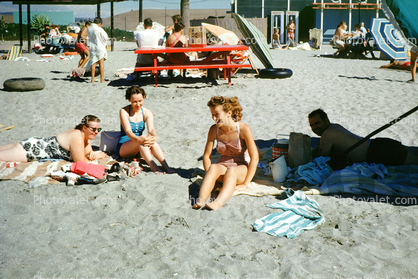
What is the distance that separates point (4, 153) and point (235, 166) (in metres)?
2.71

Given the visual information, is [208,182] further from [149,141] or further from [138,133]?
[138,133]

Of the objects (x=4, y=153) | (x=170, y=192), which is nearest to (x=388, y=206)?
(x=170, y=192)

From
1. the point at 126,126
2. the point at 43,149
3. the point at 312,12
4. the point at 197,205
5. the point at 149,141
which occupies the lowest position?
the point at 197,205

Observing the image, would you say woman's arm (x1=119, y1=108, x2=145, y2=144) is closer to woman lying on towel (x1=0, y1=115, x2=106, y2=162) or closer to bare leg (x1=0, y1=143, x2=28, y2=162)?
woman lying on towel (x1=0, y1=115, x2=106, y2=162)

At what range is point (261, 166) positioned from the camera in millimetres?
4598

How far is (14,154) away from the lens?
173 inches

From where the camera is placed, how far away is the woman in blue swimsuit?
4.40 metres

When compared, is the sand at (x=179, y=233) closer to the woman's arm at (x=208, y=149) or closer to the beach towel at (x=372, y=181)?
the beach towel at (x=372, y=181)

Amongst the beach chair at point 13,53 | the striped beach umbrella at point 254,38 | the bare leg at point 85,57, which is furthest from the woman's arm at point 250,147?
the beach chair at point 13,53

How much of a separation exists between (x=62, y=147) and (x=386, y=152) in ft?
12.2

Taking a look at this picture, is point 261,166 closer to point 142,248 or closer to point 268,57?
point 142,248

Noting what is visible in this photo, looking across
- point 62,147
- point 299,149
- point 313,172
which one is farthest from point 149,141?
point 313,172

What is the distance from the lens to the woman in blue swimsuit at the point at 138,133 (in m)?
4.40

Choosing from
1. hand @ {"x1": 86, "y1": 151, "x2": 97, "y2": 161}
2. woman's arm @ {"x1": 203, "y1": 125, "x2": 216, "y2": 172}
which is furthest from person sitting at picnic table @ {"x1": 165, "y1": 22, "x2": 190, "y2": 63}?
woman's arm @ {"x1": 203, "y1": 125, "x2": 216, "y2": 172}
